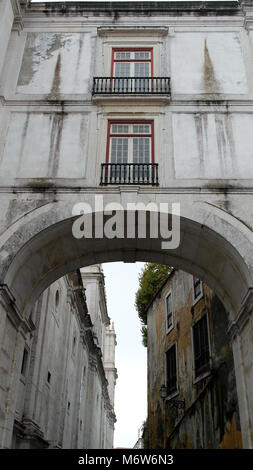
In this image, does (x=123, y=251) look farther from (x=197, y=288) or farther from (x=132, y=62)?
(x=197, y=288)

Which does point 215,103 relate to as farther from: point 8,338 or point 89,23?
point 8,338

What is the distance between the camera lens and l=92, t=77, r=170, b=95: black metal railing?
15.7m

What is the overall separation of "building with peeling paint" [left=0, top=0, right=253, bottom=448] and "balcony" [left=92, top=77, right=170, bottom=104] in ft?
0.16

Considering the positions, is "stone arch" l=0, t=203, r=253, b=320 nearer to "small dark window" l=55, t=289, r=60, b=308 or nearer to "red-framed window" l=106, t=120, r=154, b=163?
"red-framed window" l=106, t=120, r=154, b=163

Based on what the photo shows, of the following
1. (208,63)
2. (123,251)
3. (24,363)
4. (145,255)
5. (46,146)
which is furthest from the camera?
(24,363)

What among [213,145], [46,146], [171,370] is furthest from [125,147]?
[171,370]

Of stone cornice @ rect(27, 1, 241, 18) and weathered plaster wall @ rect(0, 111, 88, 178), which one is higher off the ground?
stone cornice @ rect(27, 1, 241, 18)

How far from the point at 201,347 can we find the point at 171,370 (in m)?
4.80

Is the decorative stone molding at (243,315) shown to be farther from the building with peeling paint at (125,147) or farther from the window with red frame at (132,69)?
the window with red frame at (132,69)

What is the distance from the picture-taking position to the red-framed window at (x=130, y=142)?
14742mm

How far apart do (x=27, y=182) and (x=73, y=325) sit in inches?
595

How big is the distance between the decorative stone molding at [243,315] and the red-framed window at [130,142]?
533 centimetres

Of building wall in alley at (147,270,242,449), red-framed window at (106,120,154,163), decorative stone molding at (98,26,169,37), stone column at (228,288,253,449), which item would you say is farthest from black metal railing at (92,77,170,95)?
building wall in alley at (147,270,242,449)

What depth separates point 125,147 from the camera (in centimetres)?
1496
